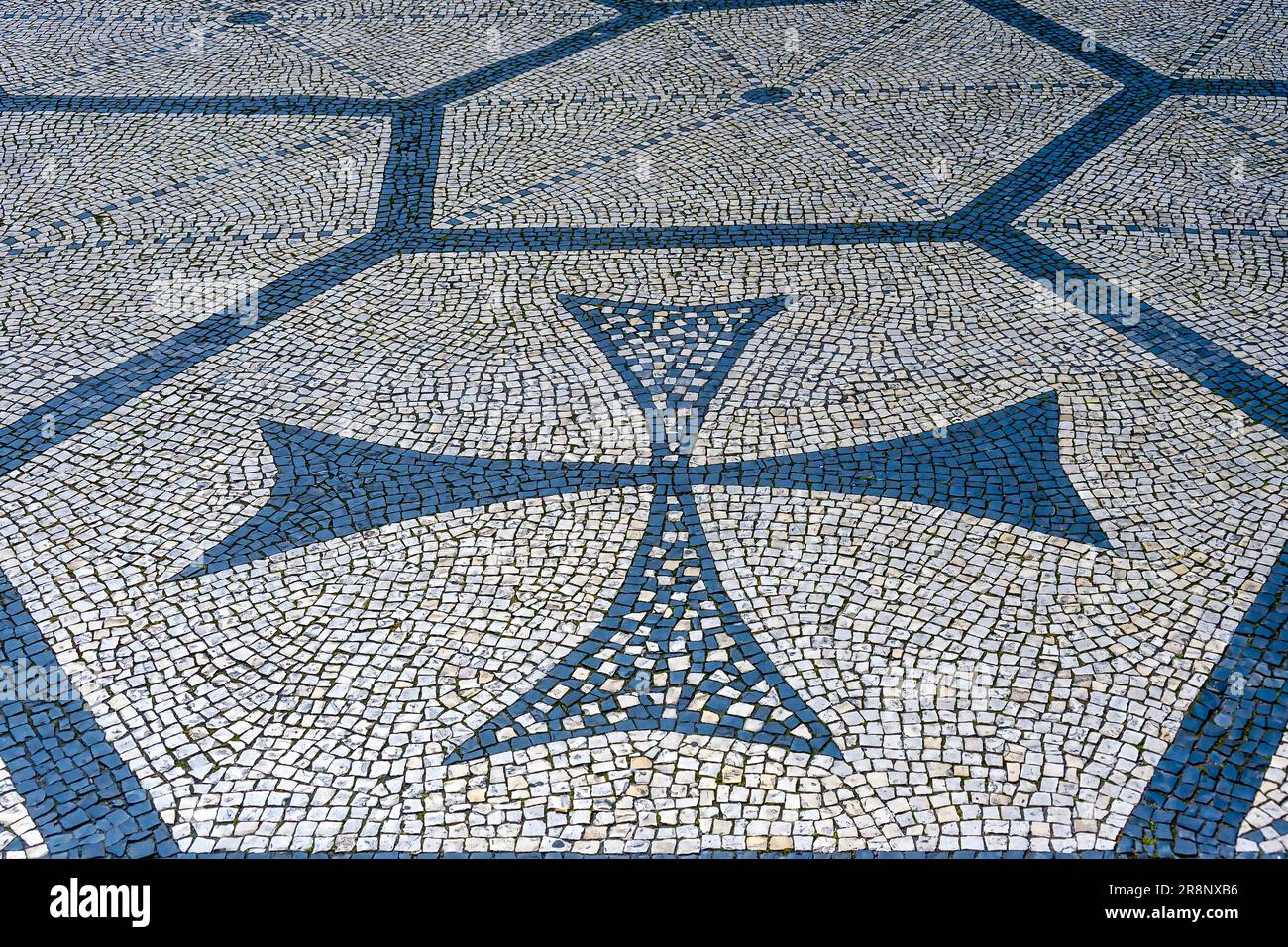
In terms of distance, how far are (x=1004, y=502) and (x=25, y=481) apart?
3866 millimetres

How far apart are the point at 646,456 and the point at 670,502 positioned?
0.32 metres

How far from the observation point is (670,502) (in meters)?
5.39

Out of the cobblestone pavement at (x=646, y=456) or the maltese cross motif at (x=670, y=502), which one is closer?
the cobblestone pavement at (x=646, y=456)

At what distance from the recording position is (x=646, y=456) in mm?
5637

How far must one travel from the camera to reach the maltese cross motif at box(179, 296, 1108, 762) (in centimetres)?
449

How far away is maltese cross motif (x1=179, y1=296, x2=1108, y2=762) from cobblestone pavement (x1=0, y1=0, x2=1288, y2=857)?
0.06 ft

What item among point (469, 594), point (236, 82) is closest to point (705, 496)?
point (469, 594)

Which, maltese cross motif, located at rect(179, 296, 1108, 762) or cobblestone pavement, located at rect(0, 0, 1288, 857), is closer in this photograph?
cobblestone pavement, located at rect(0, 0, 1288, 857)

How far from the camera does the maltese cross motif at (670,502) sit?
449cm

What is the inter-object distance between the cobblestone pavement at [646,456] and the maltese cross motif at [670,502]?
0.02m

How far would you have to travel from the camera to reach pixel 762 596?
4930mm

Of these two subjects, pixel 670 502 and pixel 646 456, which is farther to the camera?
pixel 646 456

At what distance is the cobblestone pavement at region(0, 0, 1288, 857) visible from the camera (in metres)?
4.27

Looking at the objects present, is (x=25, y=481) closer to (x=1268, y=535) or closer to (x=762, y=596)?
(x=762, y=596)
